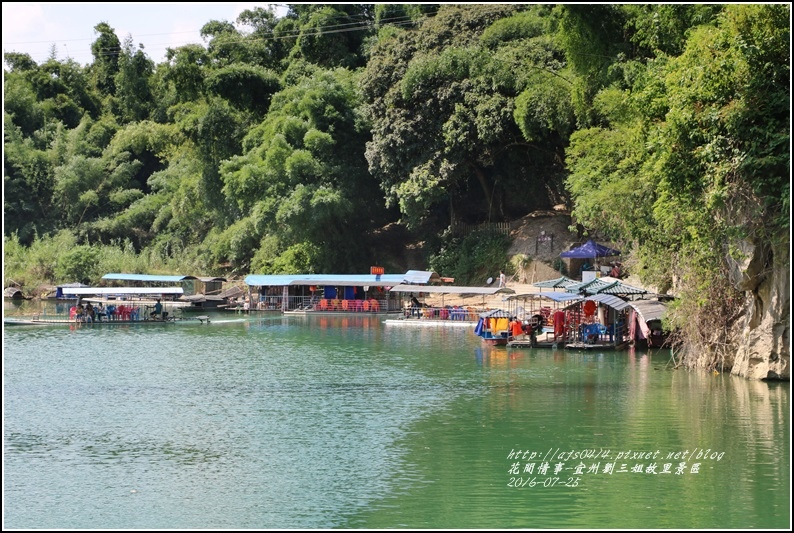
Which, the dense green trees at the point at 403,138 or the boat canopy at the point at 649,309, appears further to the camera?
the boat canopy at the point at 649,309

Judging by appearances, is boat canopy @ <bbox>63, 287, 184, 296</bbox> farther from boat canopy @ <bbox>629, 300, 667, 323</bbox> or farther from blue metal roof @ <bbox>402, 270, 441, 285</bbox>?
boat canopy @ <bbox>629, 300, 667, 323</bbox>

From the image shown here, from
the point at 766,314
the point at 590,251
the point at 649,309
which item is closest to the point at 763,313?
the point at 766,314

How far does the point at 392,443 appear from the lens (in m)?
17.4

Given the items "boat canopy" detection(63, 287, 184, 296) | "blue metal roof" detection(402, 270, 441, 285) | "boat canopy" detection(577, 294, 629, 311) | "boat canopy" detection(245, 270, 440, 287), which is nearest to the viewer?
"boat canopy" detection(577, 294, 629, 311)

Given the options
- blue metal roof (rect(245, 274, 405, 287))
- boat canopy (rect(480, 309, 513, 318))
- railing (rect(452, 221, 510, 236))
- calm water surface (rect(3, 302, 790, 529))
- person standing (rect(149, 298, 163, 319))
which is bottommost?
calm water surface (rect(3, 302, 790, 529))

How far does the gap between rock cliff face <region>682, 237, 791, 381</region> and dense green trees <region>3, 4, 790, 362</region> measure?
0.60 m

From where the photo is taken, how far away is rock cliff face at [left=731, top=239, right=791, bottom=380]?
20.9m

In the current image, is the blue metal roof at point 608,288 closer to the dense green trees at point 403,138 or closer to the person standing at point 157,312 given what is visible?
the dense green trees at point 403,138

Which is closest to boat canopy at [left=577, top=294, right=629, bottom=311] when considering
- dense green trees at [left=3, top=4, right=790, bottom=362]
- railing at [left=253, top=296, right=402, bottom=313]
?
dense green trees at [left=3, top=4, right=790, bottom=362]

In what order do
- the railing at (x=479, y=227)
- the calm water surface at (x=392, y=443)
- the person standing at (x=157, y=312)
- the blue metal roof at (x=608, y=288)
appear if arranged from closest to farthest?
the calm water surface at (x=392, y=443), the blue metal roof at (x=608, y=288), the person standing at (x=157, y=312), the railing at (x=479, y=227)

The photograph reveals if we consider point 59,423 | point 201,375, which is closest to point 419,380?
point 201,375

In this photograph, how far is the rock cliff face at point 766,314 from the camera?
20891mm

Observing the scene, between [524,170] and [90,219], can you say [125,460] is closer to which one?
[524,170]

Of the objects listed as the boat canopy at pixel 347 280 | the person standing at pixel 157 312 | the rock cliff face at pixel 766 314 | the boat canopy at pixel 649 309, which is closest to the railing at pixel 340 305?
the boat canopy at pixel 347 280
